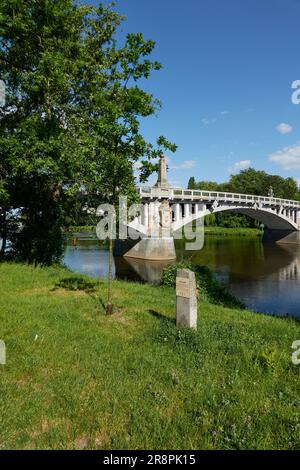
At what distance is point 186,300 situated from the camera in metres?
7.59

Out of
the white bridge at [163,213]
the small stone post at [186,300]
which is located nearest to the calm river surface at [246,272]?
the white bridge at [163,213]

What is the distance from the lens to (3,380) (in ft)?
17.7

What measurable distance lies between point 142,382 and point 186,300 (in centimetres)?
258

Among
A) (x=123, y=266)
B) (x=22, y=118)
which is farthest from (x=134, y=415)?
(x=123, y=266)

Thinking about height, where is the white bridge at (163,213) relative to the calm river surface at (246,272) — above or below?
above

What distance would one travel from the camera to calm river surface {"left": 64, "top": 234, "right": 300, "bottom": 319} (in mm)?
20755

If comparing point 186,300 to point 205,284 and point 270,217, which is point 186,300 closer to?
point 205,284

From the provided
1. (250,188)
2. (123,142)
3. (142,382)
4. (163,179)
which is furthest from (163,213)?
(250,188)

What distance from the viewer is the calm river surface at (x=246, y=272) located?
68.1 feet

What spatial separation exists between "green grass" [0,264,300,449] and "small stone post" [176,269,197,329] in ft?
1.07

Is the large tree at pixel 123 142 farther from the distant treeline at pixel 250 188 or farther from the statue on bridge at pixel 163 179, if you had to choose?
the distant treeline at pixel 250 188

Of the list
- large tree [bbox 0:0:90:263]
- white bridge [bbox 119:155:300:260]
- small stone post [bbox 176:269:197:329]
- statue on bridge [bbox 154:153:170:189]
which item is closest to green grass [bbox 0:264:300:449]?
small stone post [bbox 176:269:197:329]

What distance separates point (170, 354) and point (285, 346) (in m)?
2.58

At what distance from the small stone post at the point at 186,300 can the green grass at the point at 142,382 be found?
1.07 feet
